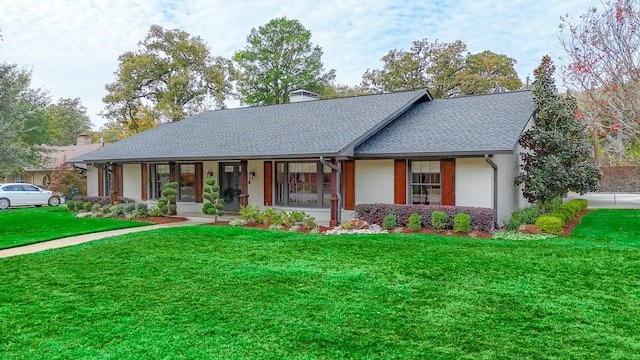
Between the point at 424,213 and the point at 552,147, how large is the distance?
480cm

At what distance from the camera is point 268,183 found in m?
14.8

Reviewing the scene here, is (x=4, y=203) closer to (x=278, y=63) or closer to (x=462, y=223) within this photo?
(x=462, y=223)

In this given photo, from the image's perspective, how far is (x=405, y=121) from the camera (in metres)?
14.7

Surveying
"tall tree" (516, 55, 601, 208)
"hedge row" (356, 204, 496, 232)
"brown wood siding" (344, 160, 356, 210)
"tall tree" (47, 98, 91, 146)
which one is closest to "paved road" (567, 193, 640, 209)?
"tall tree" (516, 55, 601, 208)

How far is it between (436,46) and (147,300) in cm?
3059

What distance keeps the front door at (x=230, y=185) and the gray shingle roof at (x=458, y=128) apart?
17.4 feet

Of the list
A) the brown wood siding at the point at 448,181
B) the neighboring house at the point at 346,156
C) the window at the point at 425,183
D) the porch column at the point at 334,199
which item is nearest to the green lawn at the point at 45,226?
the neighboring house at the point at 346,156

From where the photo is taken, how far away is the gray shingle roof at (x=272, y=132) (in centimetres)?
1323

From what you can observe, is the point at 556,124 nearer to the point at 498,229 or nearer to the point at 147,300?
the point at 498,229

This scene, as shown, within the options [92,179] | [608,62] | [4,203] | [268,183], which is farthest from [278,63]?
[608,62]

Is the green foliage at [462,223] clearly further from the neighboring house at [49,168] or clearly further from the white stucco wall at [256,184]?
Answer: the neighboring house at [49,168]

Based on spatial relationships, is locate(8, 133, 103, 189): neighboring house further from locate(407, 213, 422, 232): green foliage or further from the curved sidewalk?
locate(407, 213, 422, 232): green foliage

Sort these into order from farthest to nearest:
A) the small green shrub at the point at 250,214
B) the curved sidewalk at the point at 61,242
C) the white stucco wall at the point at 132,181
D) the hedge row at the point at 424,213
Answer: the white stucco wall at the point at 132,181 < the small green shrub at the point at 250,214 < the hedge row at the point at 424,213 < the curved sidewalk at the point at 61,242

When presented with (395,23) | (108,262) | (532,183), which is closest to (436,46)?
(395,23)
